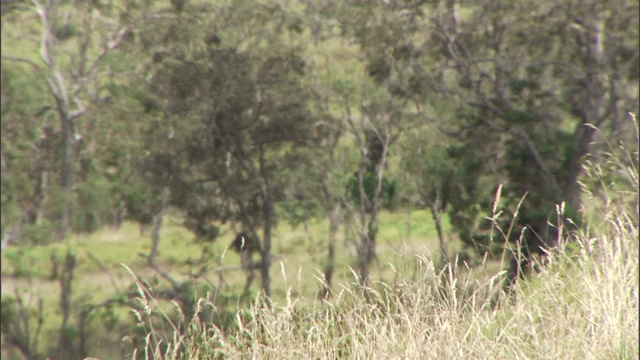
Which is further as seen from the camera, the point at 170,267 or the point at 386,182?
the point at 170,267

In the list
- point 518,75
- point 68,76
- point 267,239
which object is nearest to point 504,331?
point 518,75

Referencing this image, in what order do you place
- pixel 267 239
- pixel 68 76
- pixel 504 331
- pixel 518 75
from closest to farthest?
pixel 504 331 < pixel 518 75 < pixel 267 239 < pixel 68 76

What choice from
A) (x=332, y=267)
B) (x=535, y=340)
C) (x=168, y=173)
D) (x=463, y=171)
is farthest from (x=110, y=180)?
(x=535, y=340)

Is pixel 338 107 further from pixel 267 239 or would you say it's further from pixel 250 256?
pixel 250 256

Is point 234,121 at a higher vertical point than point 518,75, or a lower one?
lower

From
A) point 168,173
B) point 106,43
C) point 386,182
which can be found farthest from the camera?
point 106,43

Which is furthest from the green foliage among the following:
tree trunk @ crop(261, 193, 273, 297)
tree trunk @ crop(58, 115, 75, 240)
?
tree trunk @ crop(58, 115, 75, 240)

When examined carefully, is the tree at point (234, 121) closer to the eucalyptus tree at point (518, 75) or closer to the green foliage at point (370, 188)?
the green foliage at point (370, 188)

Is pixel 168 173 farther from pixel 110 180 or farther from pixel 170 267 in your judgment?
pixel 110 180

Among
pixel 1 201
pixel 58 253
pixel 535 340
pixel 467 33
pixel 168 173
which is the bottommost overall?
pixel 58 253

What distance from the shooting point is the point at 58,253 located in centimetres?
2708

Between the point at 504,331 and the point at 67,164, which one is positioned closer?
the point at 504,331

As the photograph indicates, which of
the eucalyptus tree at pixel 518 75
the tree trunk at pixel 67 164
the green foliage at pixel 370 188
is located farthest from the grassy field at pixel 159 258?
the eucalyptus tree at pixel 518 75

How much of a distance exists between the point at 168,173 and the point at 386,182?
597 centimetres
